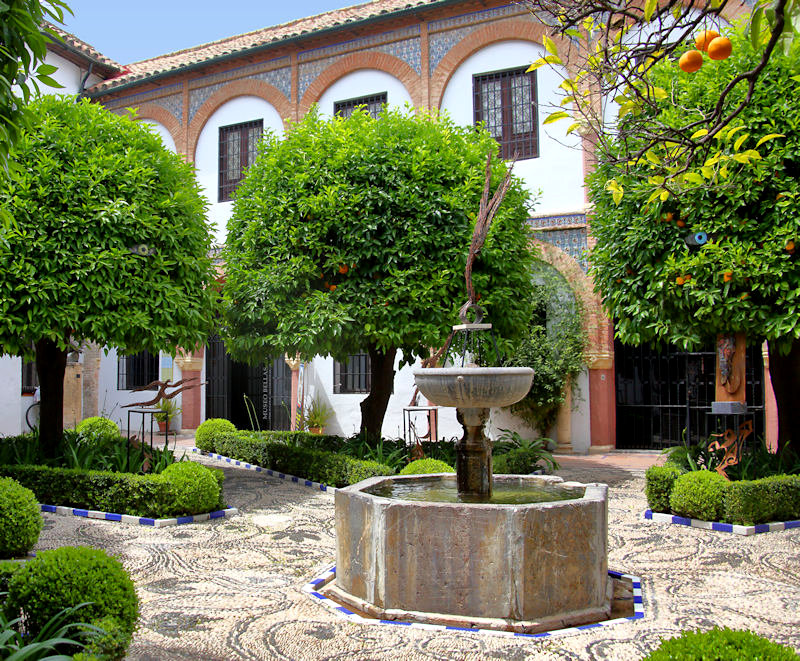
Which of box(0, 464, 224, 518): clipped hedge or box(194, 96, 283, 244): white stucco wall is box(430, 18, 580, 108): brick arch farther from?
box(0, 464, 224, 518): clipped hedge

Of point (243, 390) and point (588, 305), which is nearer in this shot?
point (588, 305)

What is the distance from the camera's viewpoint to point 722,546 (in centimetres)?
607

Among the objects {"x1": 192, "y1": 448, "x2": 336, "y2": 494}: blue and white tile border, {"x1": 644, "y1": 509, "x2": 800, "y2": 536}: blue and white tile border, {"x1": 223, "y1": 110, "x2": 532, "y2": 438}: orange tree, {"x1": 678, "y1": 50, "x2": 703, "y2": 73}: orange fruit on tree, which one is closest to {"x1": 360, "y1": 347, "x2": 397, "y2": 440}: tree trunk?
{"x1": 223, "y1": 110, "x2": 532, "y2": 438}: orange tree

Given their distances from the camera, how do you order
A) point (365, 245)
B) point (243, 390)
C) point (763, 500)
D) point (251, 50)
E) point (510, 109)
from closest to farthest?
point (763, 500), point (365, 245), point (510, 109), point (251, 50), point (243, 390)

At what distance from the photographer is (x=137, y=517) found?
271 inches

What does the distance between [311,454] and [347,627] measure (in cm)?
527

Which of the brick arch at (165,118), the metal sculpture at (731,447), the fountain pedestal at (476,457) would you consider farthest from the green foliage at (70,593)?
the brick arch at (165,118)

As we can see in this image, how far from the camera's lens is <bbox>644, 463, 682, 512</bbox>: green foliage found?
7215 mm

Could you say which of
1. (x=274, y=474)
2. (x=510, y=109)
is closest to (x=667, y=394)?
(x=510, y=109)

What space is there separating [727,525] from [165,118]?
14920mm

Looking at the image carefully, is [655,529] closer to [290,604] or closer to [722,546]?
A: [722,546]

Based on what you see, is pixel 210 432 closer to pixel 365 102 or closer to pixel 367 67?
pixel 365 102

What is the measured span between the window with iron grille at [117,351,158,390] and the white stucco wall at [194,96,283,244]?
3907 millimetres

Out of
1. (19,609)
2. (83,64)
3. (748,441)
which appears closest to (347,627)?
(19,609)
